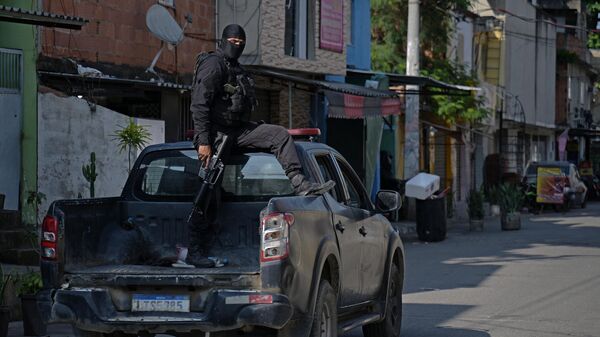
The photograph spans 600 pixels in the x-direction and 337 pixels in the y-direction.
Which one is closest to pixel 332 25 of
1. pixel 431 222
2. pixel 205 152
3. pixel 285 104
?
pixel 285 104

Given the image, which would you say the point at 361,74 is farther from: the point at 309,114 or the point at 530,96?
the point at 530,96

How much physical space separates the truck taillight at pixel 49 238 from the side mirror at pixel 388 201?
3189 mm

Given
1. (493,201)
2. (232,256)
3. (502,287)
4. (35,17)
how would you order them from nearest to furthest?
(232,256), (35,17), (502,287), (493,201)

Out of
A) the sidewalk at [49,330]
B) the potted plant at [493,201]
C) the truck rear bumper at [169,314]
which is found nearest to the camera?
the truck rear bumper at [169,314]

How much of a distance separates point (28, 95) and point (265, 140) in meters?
9.02

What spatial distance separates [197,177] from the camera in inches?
375

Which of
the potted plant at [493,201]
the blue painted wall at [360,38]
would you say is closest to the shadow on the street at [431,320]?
the blue painted wall at [360,38]

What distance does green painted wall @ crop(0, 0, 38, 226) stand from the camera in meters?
17.3

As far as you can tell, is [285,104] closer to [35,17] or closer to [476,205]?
[476,205]

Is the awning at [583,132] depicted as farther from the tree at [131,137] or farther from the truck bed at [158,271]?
the truck bed at [158,271]

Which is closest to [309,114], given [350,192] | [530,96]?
[350,192]

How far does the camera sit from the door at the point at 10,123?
1705 centimetres

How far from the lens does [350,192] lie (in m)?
10.4

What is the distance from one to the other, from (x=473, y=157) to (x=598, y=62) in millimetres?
34423
